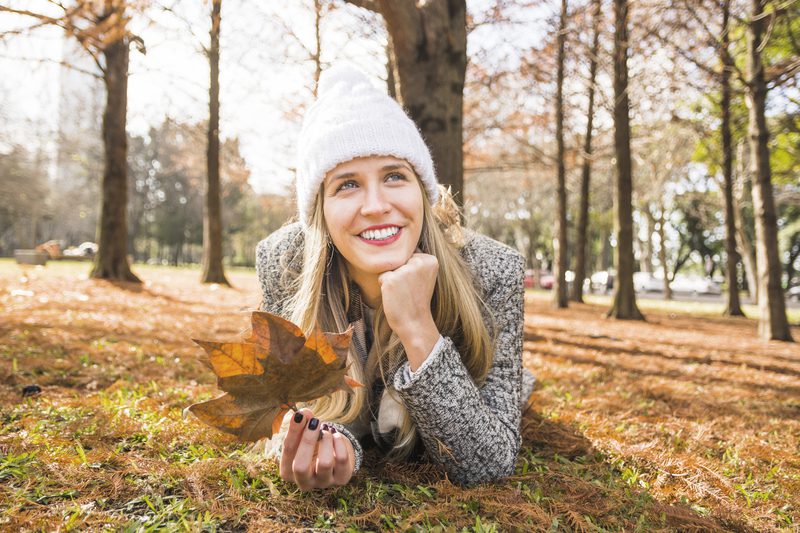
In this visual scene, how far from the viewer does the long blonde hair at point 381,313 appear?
6.23ft

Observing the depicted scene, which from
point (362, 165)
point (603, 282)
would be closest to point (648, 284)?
point (603, 282)

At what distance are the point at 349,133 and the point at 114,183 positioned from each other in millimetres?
9574

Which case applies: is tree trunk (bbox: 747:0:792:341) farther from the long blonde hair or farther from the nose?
the nose

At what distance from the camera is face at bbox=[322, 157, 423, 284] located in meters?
1.80

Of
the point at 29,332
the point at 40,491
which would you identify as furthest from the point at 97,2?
the point at 40,491

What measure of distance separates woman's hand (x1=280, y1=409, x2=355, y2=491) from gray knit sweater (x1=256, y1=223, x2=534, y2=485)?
237mm

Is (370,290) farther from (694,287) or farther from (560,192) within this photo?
(694,287)

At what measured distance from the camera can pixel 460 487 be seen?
1698 mm

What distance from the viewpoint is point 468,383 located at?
5.45 ft

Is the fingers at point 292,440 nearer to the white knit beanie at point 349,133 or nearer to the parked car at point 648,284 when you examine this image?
the white knit beanie at point 349,133

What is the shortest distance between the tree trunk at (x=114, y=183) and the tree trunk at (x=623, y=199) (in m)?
9.26

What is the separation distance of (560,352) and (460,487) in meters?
3.76

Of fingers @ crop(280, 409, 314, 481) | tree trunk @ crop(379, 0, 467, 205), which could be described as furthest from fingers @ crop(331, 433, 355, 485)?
tree trunk @ crop(379, 0, 467, 205)

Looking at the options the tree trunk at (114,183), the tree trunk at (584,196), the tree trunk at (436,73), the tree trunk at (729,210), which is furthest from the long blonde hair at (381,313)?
the tree trunk at (729,210)
